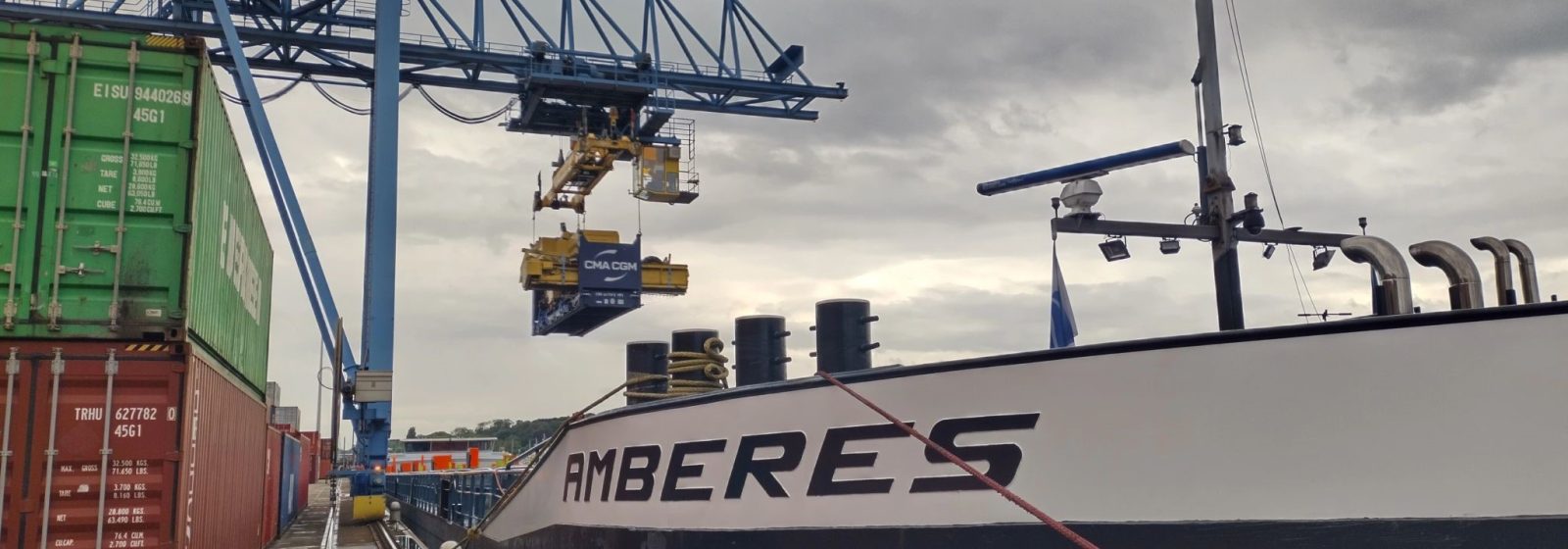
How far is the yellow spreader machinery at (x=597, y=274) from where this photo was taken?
35875mm

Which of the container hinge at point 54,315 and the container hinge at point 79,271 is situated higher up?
the container hinge at point 79,271

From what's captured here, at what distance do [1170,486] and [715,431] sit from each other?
274 centimetres

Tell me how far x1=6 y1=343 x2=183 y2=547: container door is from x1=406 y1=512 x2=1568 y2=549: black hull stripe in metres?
5.38

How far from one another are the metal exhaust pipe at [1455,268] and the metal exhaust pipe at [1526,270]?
47 centimetres

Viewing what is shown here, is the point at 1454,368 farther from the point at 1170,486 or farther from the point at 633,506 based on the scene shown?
the point at 633,506

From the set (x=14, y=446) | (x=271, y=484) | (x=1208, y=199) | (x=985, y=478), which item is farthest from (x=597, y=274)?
(x=985, y=478)

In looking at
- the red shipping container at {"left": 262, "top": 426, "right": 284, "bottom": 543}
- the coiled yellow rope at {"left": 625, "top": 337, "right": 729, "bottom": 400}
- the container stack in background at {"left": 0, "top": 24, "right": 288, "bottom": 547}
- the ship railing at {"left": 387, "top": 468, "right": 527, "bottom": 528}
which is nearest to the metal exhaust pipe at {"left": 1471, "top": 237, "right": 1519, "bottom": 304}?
the coiled yellow rope at {"left": 625, "top": 337, "right": 729, "bottom": 400}

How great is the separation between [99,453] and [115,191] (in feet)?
7.47

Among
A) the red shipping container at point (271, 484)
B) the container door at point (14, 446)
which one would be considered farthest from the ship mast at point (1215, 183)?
the red shipping container at point (271, 484)

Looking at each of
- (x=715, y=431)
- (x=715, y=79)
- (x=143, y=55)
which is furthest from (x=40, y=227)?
(x=715, y=79)

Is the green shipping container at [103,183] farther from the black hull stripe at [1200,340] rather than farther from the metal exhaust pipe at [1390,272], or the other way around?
the metal exhaust pipe at [1390,272]

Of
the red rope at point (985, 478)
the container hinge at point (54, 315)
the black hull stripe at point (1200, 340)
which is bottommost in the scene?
the red rope at point (985, 478)

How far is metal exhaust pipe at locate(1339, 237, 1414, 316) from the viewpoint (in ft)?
15.9

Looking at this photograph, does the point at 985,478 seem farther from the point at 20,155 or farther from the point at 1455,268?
the point at 20,155
